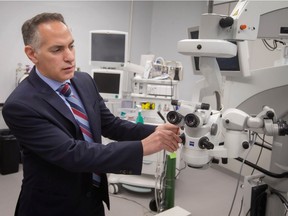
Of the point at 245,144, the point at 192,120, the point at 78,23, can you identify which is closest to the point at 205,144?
the point at 192,120

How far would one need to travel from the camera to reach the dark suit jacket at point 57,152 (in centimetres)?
103

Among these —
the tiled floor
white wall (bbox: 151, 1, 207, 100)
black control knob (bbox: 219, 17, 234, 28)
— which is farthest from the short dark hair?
white wall (bbox: 151, 1, 207, 100)

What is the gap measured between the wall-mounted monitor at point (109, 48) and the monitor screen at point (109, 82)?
0.09 meters

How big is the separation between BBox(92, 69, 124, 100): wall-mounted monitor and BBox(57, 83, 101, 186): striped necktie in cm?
198

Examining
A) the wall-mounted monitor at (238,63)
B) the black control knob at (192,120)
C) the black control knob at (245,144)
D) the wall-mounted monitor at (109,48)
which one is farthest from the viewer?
the wall-mounted monitor at (109,48)

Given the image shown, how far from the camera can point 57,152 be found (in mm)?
1019

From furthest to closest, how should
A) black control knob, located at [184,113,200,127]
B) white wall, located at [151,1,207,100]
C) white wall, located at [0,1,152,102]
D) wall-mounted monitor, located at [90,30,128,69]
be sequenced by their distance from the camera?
1. white wall, located at [151,1,207,100]
2. white wall, located at [0,1,152,102]
3. wall-mounted monitor, located at [90,30,128,69]
4. black control knob, located at [184,113,200,127]

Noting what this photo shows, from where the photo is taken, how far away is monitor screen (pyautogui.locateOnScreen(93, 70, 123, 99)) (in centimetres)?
322

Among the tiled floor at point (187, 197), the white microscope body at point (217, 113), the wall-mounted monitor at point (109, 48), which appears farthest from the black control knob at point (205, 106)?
the wall-mounted monitor at point (109, 48)

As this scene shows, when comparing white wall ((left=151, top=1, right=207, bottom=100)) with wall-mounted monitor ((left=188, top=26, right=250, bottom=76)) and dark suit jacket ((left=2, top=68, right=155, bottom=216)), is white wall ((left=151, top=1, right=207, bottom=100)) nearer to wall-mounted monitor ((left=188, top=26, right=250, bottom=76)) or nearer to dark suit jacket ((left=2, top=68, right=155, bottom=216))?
wall-mounted monitor ((left=188, top=26, right=250, bottom=76))

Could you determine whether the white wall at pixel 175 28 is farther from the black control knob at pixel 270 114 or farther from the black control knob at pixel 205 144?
the black control knob at pixel 205 144

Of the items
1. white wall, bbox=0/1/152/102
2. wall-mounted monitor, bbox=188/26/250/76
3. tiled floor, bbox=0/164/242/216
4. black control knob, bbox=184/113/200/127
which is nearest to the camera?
black control knob, bbox=184/113/200/127

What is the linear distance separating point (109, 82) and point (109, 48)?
0.38m

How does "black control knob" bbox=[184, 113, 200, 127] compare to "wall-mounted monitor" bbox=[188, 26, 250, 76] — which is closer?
"black control knob" bbox=[184, 113, 200, 127]
